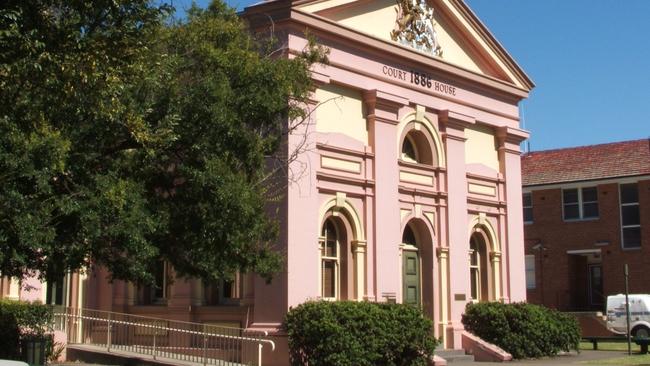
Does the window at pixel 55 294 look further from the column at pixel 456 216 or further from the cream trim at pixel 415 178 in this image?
the column at pixel 456 216

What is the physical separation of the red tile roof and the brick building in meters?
0.05

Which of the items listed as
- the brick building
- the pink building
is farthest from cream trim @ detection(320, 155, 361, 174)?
the brick building

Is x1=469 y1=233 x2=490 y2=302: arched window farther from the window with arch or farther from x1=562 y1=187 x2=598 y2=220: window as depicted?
x1=562 y1=187 x2=598 y2=220: window

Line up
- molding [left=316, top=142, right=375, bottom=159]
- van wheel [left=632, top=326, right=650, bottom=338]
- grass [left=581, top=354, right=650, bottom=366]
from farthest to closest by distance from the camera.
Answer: van wheel [left=632, top=326, right=650, bottom=338], grass [left=581, top=354, right=650, bottom=366], molding [left=316, top=142, right=375, bottom=159]

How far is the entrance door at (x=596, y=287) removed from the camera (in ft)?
134

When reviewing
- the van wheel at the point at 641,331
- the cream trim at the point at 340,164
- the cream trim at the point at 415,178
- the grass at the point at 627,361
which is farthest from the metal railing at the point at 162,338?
the van wheel at the point at 641,331

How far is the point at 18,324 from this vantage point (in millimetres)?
19516

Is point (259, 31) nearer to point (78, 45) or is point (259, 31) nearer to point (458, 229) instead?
point (458, 229)

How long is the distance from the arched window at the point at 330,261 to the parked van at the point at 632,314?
1605 centimetres

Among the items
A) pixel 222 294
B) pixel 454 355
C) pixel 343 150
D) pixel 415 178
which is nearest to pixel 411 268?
pixel 415 178

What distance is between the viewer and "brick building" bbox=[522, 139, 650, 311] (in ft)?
130

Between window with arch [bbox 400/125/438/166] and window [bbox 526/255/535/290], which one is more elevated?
window with arch [bbox 400/125/438/166]

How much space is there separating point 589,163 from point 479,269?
1677cm

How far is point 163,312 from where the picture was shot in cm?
2275
